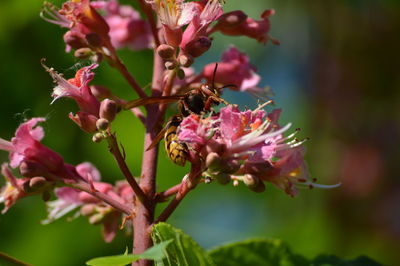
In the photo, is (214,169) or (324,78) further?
(324,78)

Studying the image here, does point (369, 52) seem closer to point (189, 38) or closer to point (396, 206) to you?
point (396, 206)

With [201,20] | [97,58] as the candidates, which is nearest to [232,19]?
[201,20]

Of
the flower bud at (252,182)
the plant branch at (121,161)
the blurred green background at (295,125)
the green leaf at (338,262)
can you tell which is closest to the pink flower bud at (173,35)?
the plant branch at (121,161)

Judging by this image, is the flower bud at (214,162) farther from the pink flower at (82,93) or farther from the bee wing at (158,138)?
the pink flower at (82,93)

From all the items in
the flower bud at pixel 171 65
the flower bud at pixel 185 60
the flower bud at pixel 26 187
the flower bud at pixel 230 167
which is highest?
the flower bud at pixel 185 60

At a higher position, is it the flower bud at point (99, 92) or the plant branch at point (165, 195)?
the flower bud at point (99, 92)

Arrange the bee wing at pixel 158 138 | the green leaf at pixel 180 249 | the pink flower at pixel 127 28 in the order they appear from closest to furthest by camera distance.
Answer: the green leaf at pixel 180 249 < the bee wing at pixel 158 138 < the pink flower at pixel 127 28

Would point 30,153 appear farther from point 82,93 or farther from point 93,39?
point 93,39

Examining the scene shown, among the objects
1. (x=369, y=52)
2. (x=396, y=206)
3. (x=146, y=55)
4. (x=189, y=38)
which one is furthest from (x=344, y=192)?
(x=189, y=38)
